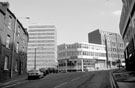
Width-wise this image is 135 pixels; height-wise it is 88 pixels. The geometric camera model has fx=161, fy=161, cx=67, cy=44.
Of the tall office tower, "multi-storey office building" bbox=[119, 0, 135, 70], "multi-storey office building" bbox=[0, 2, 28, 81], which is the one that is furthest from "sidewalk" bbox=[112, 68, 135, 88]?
the tall office tower

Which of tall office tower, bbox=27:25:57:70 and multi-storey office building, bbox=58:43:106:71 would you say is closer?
multi-storey office building, bbox=58:43:106:71

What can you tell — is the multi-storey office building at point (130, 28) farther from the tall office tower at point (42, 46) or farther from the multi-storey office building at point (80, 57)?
the tall office tower at point (42, 46)

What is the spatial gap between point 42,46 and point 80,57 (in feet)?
165

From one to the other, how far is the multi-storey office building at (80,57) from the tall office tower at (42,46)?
32.9 meters

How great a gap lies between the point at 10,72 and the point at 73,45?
225 ft

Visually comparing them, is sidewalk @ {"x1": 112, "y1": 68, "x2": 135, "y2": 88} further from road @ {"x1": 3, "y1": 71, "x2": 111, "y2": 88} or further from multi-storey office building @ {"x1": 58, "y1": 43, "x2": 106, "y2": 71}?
multi-storey office building @ {"x1": 58, "y1": 43, "x2": 106, "y2": 71}

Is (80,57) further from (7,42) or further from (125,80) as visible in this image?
(125,80)

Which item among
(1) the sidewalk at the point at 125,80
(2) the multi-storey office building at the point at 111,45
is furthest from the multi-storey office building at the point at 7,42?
(2) the multi-storey office building at the point at 111,45

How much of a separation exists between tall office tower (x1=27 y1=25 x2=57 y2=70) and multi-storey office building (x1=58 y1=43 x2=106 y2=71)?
1297 inches

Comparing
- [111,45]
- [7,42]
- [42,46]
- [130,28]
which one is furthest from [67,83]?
[42,46]

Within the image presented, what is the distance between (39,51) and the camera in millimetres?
131625

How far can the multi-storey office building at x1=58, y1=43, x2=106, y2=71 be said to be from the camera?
89.0m

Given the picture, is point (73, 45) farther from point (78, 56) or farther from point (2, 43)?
point (2, 43)

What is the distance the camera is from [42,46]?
131 metres
